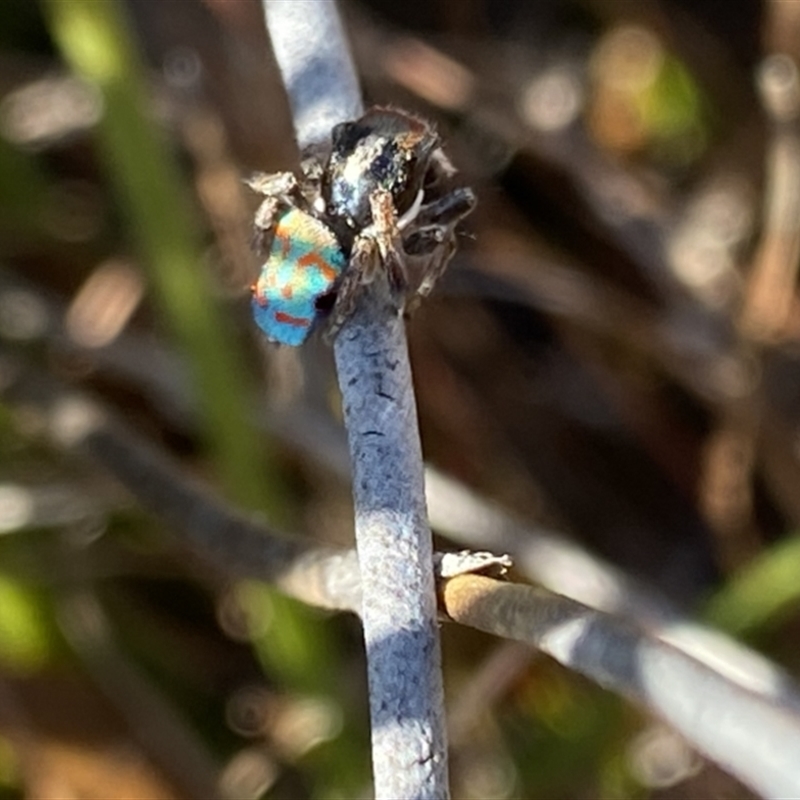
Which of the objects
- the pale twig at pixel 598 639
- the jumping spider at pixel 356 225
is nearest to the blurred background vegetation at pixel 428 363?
the pale twig at pixel 598 639

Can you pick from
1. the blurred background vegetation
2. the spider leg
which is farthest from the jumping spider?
the blurred background vegetation

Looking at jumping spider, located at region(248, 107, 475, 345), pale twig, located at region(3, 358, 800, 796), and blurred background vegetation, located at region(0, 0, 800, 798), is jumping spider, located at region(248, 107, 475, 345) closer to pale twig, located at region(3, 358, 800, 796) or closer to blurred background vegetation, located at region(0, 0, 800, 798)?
pale twig, located at region(3, 358, 800, 796)

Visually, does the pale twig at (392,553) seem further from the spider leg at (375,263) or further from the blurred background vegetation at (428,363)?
the blurred background vegetation at (428,363)

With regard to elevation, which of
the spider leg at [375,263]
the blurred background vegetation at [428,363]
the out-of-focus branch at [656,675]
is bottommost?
the out-of-focus branch at [656,675]

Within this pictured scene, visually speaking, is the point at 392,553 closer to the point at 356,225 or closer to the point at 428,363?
the point at 356,225

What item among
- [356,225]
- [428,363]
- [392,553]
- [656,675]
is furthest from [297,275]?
[428,363]
